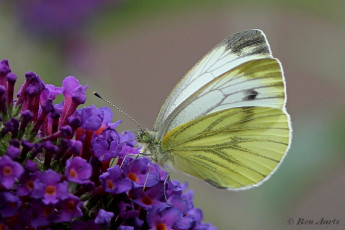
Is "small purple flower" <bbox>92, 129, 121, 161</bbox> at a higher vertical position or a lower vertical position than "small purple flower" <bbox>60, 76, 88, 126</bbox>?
lower

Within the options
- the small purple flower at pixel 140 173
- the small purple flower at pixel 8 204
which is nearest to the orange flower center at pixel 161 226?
the small purple flower at pixel 140 173

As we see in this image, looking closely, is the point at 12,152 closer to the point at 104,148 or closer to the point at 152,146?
the point at 104,148

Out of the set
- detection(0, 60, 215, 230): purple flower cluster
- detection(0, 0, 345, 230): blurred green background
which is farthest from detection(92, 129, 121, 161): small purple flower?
detection(0, 0, 345, 230): blurred green background

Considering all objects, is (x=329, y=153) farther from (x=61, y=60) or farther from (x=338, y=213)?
(x=338, y=213)

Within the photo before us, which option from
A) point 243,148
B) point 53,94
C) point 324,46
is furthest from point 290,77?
point 53,94

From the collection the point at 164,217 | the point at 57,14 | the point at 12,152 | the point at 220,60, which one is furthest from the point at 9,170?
the point at 57,14

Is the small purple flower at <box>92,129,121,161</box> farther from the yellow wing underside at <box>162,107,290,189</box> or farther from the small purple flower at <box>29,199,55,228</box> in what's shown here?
the yellow wing underside at <box>162,107,290,189</box>
